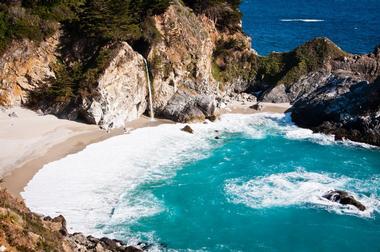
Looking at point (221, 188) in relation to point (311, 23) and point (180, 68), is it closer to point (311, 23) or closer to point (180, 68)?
point (180, 68)

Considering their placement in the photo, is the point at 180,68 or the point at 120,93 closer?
the point at 120,93

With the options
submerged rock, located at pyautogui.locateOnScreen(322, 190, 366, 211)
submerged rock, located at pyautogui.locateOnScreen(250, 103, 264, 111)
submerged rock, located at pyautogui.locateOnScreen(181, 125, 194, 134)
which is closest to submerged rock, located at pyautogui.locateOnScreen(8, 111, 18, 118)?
submerged rock, located at pyautogui.locateOnScreen(181, 125, 194, 134)

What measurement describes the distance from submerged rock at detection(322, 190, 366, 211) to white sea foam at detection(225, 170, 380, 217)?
25 centimetres

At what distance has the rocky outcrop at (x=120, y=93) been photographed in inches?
1757

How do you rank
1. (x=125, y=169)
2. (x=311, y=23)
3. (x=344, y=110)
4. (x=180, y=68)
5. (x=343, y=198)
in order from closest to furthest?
1. (x=343, y=198)
2. (x=125, y=169)
3. (x=344, y=110)
4. (x=180, y=68)
5. (x=311, y=23)

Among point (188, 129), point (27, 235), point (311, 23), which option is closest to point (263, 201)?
point (188, 129)

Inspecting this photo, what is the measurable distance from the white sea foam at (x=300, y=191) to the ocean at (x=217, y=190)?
0.07 meters

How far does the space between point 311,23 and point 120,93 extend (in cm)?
5787

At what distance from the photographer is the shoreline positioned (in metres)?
34.9

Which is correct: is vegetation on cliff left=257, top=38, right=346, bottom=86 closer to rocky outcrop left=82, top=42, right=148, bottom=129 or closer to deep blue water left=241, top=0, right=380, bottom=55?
deep blue water left=241, top=0, right=380, bottom=55

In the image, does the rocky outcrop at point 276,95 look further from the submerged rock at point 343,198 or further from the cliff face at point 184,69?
the submerged rock at point 343,198

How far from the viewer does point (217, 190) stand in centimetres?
3612

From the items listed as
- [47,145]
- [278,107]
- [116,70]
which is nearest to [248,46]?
[278,107]

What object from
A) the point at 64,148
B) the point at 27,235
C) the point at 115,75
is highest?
the point at 115,75
